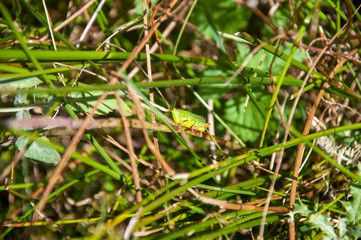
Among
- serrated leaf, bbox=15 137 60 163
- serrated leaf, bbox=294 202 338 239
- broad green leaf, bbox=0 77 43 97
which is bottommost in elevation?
serrated leaf, bbox=294 202 338 239

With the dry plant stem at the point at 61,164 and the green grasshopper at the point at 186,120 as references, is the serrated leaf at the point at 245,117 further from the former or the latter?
the dry plant stem at the point at 61,164

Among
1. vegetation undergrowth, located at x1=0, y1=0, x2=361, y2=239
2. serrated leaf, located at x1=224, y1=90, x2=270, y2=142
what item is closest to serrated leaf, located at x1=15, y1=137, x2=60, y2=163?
vegetation undergrowth, located at x1=0, y1=0, x2=361, y2=239

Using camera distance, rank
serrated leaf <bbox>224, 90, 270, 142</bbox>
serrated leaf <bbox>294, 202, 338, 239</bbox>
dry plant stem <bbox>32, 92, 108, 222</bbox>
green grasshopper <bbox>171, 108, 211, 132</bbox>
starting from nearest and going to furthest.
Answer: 1. dry plant stem <bbox>32, 92, 108, 222</bbox>
2. serrated leaf <bbox>294, 202, 338, 239</bbox>
3. green grasshopper <bbox>171, 108, 211, 132</bbox>
4. serrated leaf <bbox>224, 90, 270, 142</bbox>

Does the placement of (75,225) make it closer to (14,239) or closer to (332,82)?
(14,239)

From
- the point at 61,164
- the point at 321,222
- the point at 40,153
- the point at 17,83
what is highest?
the point at 17,83

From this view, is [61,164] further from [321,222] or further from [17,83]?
[321,222]

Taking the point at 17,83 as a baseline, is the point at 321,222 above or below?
below

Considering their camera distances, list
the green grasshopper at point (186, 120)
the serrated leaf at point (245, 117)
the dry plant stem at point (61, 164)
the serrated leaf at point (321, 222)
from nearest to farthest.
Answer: the dry plant stem at point (61, 164) < the serrated leaf at point (321, 222) < the green grasshopper at point (186, 120) < the serrated leaf at point (245, 117)

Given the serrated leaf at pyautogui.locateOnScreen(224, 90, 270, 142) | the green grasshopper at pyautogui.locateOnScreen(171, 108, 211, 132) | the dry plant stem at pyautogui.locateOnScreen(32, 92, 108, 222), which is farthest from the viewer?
the serrated leaf at pyautogui.locateOnScreen(224, 90, 270, 142)

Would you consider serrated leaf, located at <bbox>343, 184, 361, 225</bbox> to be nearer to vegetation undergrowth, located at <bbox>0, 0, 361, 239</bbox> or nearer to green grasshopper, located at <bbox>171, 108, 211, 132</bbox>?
vegetation undergrowth, located at <bbox>0, 0, 361, 239</bbox>

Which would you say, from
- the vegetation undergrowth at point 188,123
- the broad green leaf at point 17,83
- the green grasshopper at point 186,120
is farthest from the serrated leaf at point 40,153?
the green grasshopper at point 186,120

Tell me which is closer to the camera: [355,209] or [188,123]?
[355,209]

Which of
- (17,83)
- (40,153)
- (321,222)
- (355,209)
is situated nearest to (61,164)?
(40,153)
